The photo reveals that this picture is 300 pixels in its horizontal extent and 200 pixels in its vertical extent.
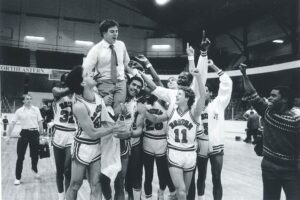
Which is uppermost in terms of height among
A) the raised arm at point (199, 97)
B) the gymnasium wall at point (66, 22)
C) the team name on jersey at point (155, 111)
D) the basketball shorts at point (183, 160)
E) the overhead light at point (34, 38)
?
the gymnasium wall at point (66, 22)

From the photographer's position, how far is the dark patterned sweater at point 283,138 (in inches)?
117

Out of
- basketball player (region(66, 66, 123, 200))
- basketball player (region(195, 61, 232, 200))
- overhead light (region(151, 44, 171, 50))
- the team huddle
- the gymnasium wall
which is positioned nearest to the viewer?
basketball player (region(66, 66, 123, 200))

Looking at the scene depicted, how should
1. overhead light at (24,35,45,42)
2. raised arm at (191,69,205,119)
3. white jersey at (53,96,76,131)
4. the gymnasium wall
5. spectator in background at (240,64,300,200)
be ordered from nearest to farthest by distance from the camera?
1. spectator in background at (240,64,300,200)
2. raised arm at (191,69,205,119)
3. white jersey at (53,96,76,131)
4. the gymnasium wall
5. overhead light at (24,35,45,42)

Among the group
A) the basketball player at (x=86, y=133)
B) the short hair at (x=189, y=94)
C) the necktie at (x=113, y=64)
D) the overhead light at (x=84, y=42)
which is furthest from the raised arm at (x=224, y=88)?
the overhead light at (x=84, y=42)

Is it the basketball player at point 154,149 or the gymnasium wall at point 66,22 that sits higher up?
the gymnasium wall at point 66,22

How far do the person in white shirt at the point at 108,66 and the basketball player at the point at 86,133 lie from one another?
415 mm

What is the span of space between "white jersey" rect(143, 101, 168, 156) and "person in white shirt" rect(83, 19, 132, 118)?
0.70 metres

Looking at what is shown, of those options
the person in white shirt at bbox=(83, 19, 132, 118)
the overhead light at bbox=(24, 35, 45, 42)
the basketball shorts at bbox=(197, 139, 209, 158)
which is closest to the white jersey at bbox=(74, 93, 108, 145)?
the person in white shirt at bbox=(83, 19, 132, 118)

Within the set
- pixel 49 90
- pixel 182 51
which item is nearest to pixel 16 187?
pixel 49 90

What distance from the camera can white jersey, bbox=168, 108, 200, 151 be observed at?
11.8ft

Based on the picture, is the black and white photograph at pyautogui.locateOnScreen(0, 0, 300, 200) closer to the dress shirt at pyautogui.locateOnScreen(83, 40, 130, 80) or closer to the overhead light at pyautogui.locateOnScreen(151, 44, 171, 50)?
the dress shirt at pyautogui.locateOnScreen(83, 40, 130, 80)

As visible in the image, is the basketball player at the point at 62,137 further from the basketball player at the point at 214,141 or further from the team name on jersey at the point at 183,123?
the basketball player at the point at 214,141

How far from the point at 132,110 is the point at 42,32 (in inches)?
923

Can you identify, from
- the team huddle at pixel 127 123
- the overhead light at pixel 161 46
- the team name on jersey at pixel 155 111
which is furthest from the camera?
the overhead light at pixel 161 46
